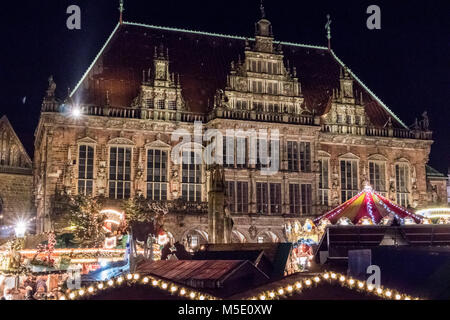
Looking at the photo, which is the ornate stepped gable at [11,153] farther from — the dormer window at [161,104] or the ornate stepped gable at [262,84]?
the ornate stepped gable at [262,84]

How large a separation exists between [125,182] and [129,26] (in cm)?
1191

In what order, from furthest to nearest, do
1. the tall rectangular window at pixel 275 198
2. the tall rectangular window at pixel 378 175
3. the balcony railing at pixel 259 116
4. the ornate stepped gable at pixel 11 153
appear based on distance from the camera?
the ornate stepped gable at pixel 11 153, the tall rectangular window at pixel 378 175, the tall rectangular window at pixel 275 198, the balcony railing at pixel 259 116

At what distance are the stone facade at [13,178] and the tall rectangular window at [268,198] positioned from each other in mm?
15513

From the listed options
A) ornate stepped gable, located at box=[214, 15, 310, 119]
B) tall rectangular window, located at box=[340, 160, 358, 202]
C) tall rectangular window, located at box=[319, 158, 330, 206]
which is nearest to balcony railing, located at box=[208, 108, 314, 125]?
ornate stepped gable, located at box=[214, 15, 310, 119]

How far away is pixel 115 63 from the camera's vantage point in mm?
38312

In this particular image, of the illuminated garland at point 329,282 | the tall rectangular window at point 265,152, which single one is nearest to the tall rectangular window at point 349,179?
the tall rectangular window at point 265,152

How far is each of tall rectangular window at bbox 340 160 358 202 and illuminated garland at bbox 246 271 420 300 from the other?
101 ft

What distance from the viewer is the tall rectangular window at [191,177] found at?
118 feet

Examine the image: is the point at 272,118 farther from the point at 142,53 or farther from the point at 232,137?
the point at 142,53

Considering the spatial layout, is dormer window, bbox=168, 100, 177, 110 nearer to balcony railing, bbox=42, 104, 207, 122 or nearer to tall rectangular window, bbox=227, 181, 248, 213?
balcony railing, bbox=42, 104, 207, 122

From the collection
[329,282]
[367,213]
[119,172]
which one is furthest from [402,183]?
[329,282]

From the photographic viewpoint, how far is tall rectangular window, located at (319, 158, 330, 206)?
128 ft
